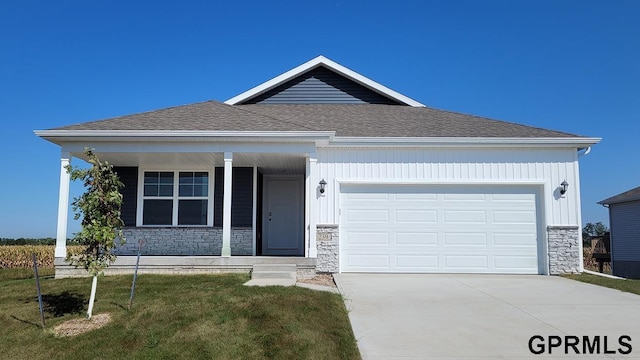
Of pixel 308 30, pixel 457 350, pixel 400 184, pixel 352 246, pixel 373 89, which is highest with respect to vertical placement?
pixel 308 30

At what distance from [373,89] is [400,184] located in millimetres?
4849

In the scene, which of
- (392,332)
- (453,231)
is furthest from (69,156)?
(453,231)

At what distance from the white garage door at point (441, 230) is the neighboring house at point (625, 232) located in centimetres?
1114

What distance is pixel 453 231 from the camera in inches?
421

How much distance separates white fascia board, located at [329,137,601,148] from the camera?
10578mm

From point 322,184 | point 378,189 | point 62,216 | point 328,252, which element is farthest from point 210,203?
point 378,189

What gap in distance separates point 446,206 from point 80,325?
26.9 feet

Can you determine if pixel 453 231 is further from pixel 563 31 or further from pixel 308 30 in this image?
pixel 563 31

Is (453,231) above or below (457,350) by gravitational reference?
above

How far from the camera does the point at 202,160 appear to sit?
440 inches

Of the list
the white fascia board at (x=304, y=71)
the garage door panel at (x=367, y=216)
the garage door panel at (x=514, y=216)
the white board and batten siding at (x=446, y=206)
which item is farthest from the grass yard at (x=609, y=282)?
the white fascia board at (x=304, y=71)

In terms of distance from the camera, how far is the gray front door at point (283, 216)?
41.9 ft

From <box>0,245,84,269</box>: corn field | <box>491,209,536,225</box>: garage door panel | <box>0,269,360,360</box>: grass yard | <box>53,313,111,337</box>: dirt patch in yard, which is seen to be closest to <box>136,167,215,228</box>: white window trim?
<box>0,269,360,360</box>: grass yard

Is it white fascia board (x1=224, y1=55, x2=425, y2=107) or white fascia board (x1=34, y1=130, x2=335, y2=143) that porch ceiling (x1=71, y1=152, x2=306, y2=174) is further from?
white fascia board (x1=224, y1=55, x2=425, y2=107)
